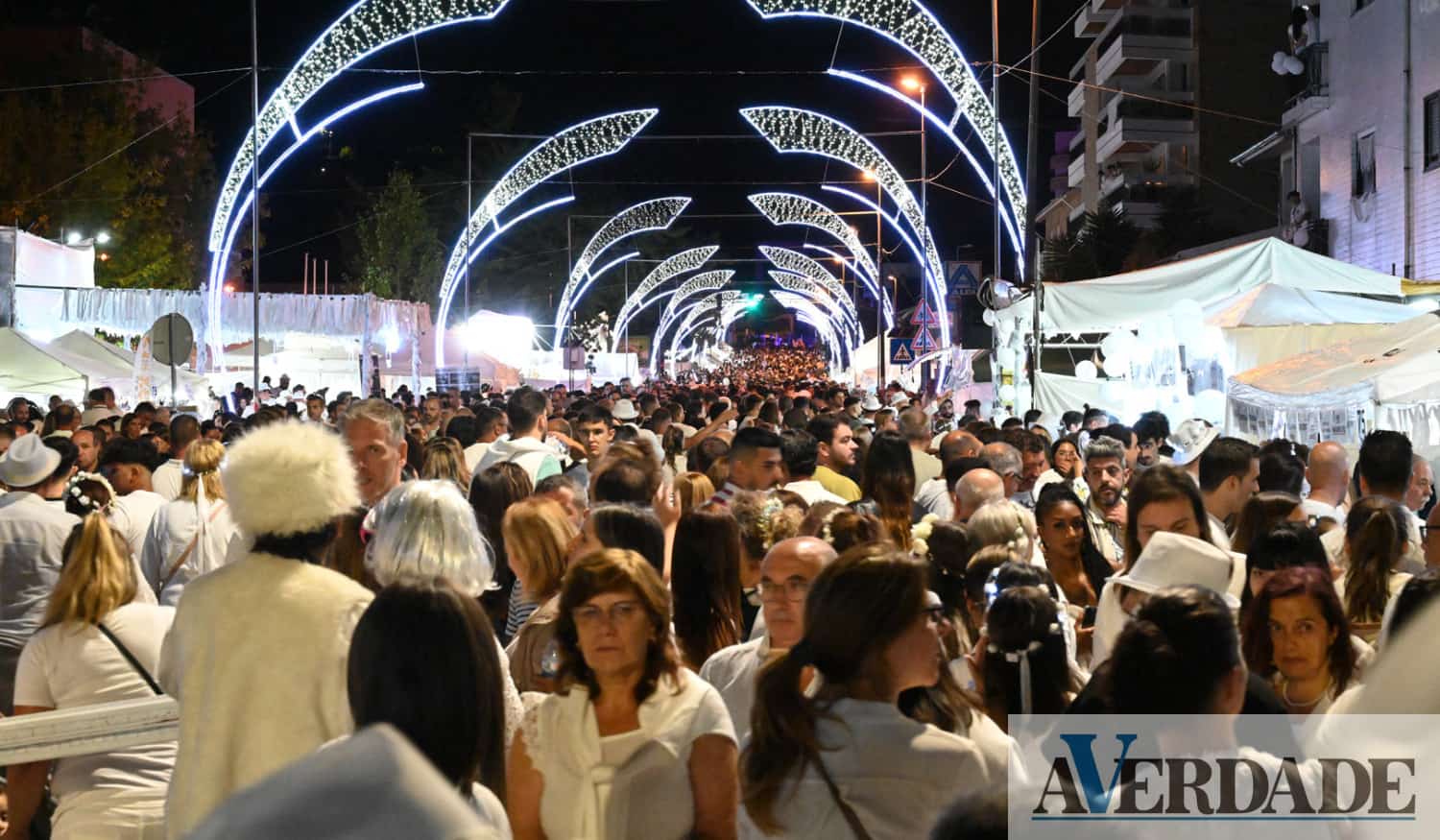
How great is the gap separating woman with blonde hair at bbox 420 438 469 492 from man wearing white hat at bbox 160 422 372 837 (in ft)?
18.4

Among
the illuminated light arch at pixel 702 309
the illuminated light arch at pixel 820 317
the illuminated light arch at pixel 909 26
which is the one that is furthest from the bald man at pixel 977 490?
the illuminated light arch at pixel 702 309

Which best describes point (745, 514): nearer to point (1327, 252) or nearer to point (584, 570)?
point (584, 570)

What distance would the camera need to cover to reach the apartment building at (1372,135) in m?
26.9

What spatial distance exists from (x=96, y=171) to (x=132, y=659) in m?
48.3

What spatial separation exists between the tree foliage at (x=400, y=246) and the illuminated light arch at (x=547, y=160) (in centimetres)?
2525

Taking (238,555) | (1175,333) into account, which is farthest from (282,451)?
(1175,333)

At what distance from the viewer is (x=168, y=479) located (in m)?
11.8

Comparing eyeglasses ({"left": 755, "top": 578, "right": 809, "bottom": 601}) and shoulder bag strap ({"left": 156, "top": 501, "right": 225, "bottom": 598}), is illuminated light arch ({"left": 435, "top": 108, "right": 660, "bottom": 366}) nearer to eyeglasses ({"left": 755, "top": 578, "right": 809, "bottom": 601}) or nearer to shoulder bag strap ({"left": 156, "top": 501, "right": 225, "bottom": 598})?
shoulder bag strap ({"left": 156, "top": 501, "right": 225, "bottom": 598})

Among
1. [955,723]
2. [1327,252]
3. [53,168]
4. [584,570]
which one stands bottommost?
[955,723]

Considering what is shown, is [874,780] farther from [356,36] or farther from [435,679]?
[356,36]

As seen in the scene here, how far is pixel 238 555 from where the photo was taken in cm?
453

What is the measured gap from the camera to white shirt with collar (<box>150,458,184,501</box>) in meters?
11.5

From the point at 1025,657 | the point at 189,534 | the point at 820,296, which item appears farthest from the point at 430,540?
the point at 820,296

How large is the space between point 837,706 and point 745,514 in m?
3.26
